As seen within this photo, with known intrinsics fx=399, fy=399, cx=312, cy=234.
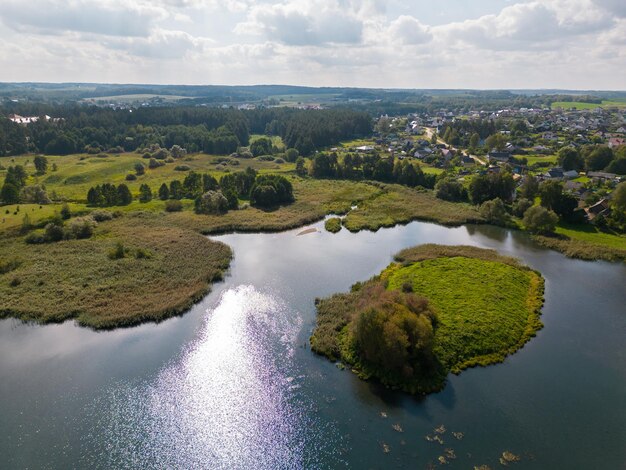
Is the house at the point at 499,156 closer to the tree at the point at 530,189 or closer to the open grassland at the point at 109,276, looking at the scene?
the tree at the point at 530,189

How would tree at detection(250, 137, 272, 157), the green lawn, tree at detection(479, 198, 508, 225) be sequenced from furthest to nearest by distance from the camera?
tree at detection(250, 137, 272, 157) < tree at detection(479, 198, 508, 225) < the green lawn

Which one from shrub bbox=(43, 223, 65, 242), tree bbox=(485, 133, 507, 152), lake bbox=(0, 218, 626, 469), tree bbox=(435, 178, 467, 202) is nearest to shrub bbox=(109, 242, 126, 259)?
shrub bbox=(43, 223, 65, 242)

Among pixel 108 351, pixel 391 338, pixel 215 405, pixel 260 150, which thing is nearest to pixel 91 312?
pixel 108 351

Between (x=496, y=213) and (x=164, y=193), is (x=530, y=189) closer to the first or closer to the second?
(x=496, y=213)

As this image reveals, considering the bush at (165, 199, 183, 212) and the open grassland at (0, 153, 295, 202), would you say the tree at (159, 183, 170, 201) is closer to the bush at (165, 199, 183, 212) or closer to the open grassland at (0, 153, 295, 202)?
the open grassland at (0, 153, 295, 202)

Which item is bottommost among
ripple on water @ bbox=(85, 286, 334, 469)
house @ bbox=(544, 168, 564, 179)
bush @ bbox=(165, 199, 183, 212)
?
ripple on water @ bbox=(85, 286, 334, 469)

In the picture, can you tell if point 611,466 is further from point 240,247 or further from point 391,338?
point 240,247
